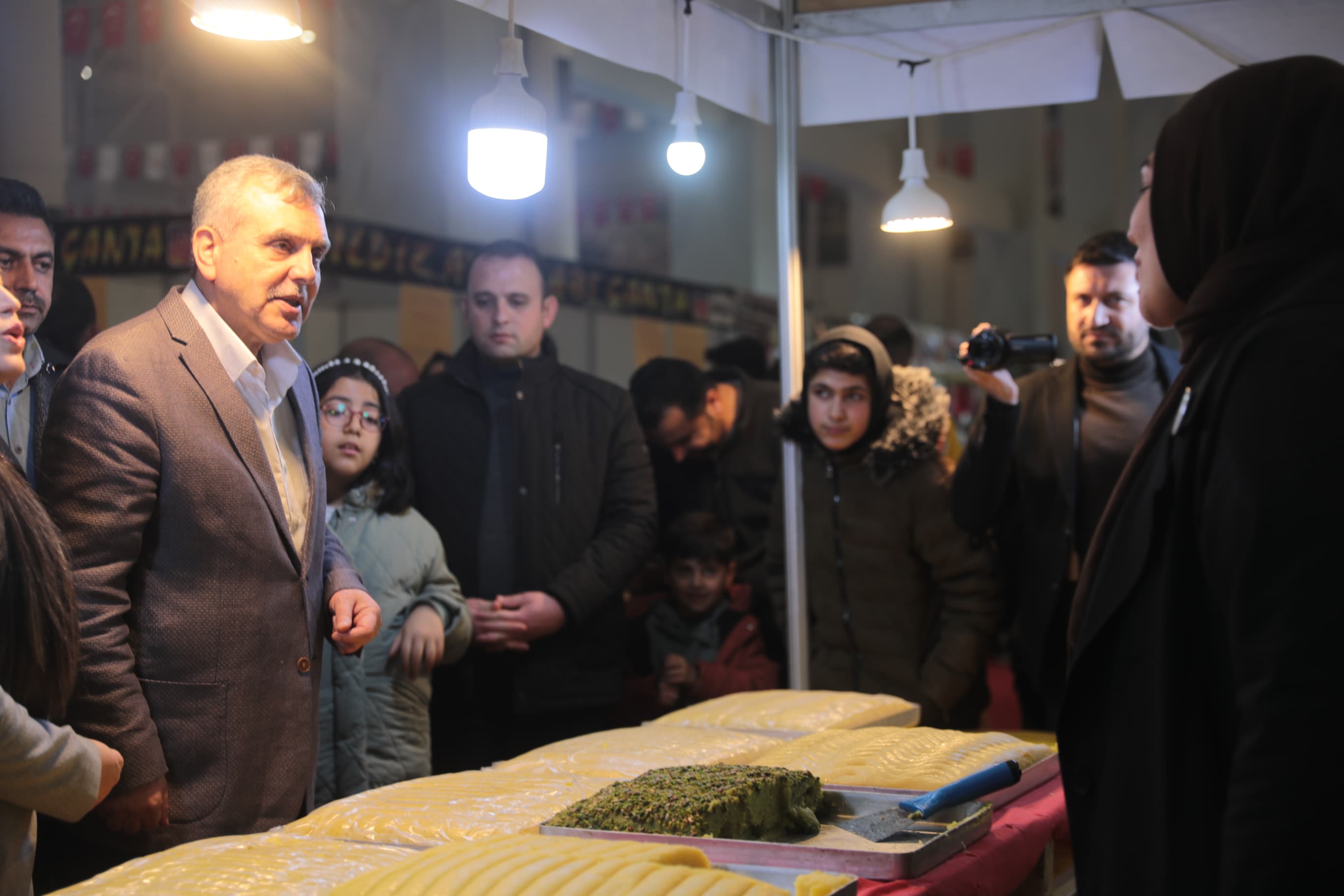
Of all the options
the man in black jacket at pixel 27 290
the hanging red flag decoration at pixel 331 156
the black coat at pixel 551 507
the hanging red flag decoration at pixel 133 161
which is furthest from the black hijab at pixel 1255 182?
the hanging red flag decoration at pixel 331 156

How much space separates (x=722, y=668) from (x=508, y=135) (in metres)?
1.89

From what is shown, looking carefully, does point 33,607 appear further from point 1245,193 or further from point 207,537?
point 1245,193

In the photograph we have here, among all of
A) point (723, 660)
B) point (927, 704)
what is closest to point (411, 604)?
point (723, 660)

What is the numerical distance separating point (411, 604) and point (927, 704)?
1461mm

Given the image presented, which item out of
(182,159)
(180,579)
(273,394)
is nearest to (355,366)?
(273,394)

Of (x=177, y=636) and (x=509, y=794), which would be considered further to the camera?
(x=177, y=636)

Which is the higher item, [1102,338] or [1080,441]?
[1102,338]

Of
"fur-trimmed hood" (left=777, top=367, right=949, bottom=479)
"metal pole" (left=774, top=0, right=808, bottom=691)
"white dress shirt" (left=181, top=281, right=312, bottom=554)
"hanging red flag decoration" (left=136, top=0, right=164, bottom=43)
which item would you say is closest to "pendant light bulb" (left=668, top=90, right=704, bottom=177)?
"metal pole" (left=774, top=0, right=808, bottom=691)

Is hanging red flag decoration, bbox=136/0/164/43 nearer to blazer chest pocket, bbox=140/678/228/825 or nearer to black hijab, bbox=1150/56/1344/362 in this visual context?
blazer chest pocket, bbox=140/678/228/825

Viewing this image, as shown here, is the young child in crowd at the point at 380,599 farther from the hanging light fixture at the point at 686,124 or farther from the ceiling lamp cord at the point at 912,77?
the ceiling lamp cord at the point at 912,77

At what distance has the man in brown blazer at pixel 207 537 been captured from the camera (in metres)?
1.97

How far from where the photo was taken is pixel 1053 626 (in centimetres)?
324

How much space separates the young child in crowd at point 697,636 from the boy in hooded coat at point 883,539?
0.90ft

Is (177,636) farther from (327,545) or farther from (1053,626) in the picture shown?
(1053,626)
